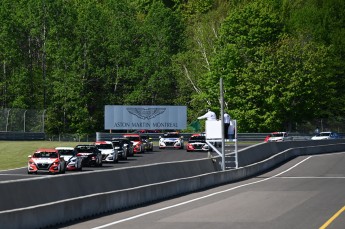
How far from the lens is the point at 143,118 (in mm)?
93125

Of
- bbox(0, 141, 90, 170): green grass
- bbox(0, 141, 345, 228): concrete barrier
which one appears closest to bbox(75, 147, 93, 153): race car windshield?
bbox(0, 141, 90, 170): green grass

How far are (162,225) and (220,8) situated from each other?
10423 centimetres

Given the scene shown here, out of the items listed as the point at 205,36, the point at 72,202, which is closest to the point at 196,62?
the point at 205,36

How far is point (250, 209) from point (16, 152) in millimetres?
46107

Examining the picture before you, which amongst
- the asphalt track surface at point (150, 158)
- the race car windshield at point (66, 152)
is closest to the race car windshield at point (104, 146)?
the asphalt track surface at point (150, 158)

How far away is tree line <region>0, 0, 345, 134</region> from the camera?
102688mm

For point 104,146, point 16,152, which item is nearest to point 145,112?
point 16,152

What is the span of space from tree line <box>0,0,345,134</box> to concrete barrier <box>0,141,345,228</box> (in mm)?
60493

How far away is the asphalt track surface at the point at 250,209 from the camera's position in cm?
2209

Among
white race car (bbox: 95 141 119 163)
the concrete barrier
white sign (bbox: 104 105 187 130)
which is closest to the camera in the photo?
the concrete barrier

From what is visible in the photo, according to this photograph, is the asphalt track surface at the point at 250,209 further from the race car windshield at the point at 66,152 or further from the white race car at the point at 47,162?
the race car windshield at the point at 66,152

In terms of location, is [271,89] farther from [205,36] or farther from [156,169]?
[156,169]

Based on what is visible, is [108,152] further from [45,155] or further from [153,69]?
[153,69]

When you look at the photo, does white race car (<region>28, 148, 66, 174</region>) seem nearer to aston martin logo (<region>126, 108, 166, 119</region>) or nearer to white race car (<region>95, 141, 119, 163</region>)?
white race car (<region>95, 141, 119, 163</region>)
